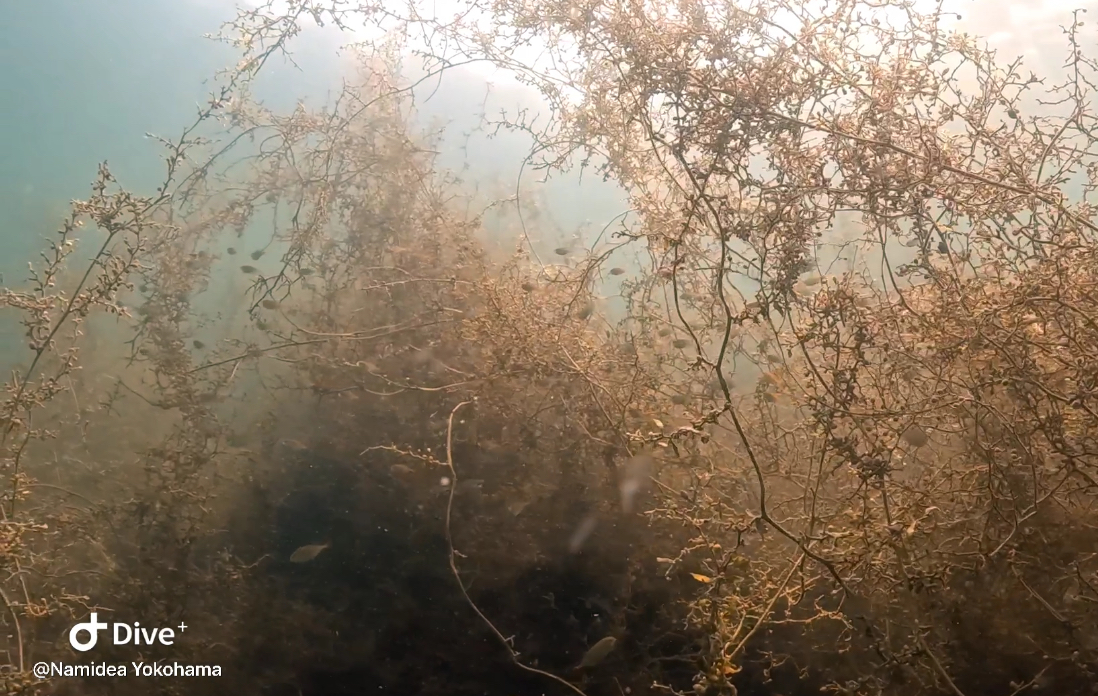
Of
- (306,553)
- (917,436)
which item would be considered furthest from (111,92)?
(917,436)

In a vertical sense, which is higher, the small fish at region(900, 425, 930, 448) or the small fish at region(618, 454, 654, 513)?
the small fish at region(618, 454, 654, 513)

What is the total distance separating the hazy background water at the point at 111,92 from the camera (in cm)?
669

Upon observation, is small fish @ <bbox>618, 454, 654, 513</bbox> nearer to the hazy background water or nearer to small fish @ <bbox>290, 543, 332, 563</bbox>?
small fish @ <bbox>290, 543, 332, 563</bbox>

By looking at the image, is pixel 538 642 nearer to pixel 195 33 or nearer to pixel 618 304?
pixel 618 304

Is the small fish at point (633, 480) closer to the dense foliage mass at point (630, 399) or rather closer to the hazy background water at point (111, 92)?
the dense foliage mass at point (630, 399)

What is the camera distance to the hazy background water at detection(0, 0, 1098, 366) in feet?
22.0

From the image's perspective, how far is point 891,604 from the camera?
90.4 inches

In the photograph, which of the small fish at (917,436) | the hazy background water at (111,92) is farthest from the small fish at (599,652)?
the hazy background water at (111,92)

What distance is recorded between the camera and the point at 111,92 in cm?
1530

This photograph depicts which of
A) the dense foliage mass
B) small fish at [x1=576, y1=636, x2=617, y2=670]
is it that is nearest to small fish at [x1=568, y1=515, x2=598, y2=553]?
the dense foliage mass

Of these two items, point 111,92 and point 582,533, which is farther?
point 111,92

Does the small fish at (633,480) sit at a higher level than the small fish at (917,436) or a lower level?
higher

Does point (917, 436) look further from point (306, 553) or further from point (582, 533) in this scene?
point (306, 553)

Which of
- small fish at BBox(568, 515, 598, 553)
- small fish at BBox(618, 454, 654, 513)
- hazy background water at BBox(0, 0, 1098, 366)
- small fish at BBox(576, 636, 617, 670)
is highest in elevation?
hazy background water at BBox(0, 0, 1098, 366)
